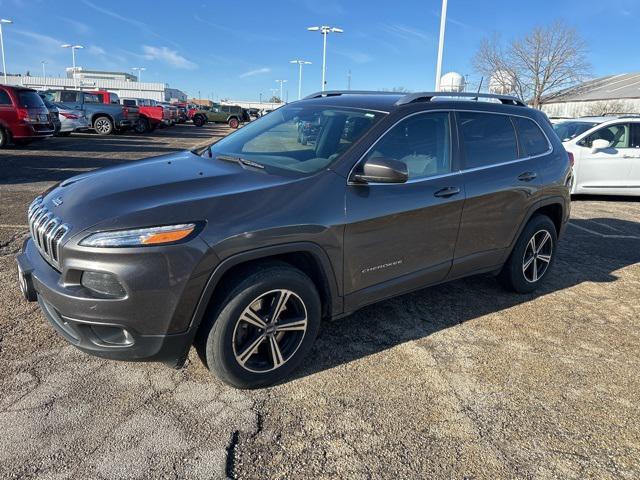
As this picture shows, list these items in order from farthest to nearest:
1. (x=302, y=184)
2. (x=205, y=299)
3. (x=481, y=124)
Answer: (x=481, y=124) < (x=302, y=184) < (x=205, y=299)

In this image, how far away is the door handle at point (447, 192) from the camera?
350 cm

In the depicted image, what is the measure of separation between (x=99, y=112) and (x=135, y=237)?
21.4 m

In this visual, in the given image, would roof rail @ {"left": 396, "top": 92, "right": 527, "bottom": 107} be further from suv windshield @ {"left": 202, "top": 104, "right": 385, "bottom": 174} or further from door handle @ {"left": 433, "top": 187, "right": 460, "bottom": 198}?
door handle @ {"left": 433, "top": 187, "right": 460, "bottom": 198}

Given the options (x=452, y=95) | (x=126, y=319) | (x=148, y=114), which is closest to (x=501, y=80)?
(x=148, y=114)

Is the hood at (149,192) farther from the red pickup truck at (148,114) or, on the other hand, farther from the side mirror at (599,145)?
the red pickup truck at (148,114)

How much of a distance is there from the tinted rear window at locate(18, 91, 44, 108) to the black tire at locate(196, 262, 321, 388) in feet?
44.0

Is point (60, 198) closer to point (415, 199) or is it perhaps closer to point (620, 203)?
point (415, 199)

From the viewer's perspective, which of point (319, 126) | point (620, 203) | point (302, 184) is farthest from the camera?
point (620, 203)

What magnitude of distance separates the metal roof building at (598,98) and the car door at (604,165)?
32.8 meters

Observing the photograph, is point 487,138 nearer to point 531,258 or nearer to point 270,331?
point 531,258

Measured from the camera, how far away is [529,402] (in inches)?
115

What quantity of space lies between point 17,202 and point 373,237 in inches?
249

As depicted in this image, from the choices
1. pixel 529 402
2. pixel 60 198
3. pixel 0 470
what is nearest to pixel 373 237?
pixel 529 402

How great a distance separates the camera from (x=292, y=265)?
9.68ft
